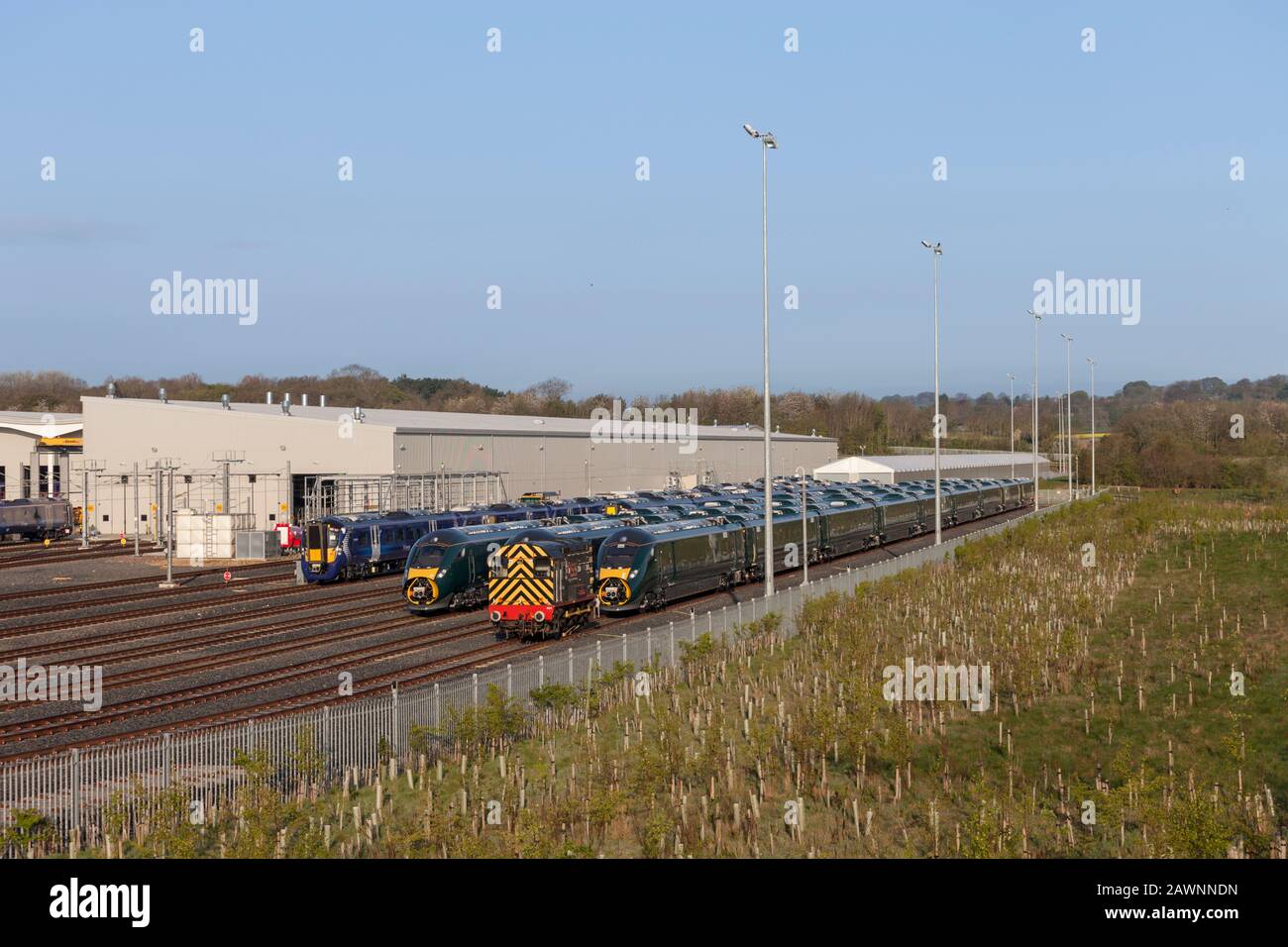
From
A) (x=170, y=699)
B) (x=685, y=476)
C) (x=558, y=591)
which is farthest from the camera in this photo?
(x=685, y=476)

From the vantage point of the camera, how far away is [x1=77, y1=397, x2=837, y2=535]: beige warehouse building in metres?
65.1

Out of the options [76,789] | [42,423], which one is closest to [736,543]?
[76,789]

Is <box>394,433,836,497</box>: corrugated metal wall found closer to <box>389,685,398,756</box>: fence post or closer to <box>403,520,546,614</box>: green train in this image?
<box>403,520,546,614</box>: green train

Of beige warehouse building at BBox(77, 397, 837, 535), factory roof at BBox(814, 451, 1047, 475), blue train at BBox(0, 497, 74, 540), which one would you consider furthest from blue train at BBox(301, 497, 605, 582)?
factory roof at BBox(814, 451, 1047, 475)

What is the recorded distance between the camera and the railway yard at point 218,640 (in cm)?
2502

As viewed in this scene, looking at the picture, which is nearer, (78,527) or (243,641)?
(243,641)

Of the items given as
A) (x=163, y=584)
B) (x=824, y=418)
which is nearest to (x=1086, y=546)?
(x=163, y=584)

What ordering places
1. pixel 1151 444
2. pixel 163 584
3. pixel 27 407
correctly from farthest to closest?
pixel 27 407 → pixel 1151 444 → pixel 163 584

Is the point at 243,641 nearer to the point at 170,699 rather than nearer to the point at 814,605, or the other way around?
the point at 170,699

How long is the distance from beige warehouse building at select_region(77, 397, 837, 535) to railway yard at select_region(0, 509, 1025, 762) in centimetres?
1141

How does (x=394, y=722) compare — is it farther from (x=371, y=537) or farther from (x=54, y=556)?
(x=54, y=556)

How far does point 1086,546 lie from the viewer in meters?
53.3
